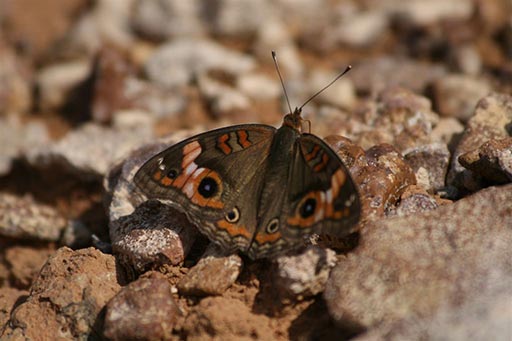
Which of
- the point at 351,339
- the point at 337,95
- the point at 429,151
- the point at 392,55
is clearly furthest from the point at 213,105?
the point at 351,339

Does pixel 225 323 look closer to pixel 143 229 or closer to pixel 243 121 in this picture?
pixel 143 229

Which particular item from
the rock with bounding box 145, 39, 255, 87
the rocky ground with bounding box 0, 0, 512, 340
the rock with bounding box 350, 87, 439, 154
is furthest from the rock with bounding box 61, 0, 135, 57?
the rock with bounding box 350, 87, 439, 154

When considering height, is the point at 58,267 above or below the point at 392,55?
below

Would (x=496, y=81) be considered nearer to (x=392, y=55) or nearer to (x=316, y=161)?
(x=392, y=55)

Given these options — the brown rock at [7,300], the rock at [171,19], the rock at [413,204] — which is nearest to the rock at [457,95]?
the rock at [413,204]

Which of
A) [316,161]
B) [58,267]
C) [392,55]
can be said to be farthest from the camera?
[392,55]

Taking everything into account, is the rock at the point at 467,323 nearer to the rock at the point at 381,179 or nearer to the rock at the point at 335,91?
the rock at the point at 381,179
